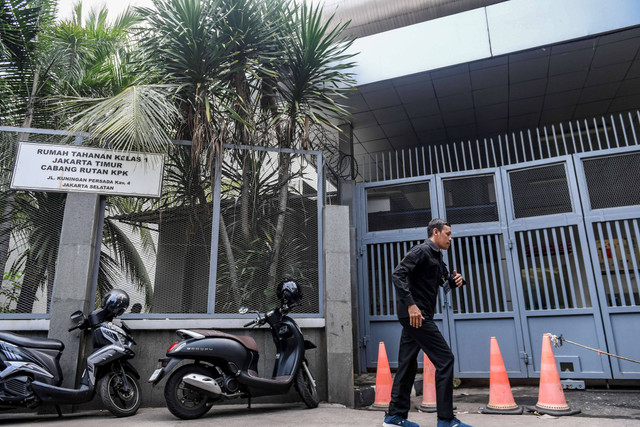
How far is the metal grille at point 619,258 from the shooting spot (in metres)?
5.30

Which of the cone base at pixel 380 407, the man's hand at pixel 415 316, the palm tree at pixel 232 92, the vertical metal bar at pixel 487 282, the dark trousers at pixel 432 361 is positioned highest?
the palm tree at pixel 232 92

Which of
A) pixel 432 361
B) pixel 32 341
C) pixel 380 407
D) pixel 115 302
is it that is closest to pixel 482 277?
pixel 380 407

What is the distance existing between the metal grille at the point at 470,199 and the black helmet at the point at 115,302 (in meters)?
4.36

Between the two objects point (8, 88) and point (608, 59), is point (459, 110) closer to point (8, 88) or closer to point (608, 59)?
point (608, 59)

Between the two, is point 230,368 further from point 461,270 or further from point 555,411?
point 461,270

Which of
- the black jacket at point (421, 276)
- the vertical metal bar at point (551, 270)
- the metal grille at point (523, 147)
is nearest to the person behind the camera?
the black jacket at point (421, 276)

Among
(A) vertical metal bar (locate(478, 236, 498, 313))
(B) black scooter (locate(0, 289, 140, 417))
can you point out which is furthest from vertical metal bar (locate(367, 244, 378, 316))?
(B) black scooter (locate(0, 289, 140, 417))

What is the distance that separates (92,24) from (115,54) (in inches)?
29.6

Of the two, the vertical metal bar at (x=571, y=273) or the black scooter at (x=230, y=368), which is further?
the vertical metal bar at (x=571, y=273)

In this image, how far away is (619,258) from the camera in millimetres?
5395

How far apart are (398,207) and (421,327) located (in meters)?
3.62

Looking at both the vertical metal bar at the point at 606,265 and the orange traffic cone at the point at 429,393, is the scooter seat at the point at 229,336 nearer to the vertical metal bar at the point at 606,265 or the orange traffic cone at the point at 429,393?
the orange traffic cone at the point at 429,393

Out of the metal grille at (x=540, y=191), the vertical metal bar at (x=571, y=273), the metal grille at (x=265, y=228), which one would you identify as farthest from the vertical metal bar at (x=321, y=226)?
the vertical metal bar at (x=571, y=273)

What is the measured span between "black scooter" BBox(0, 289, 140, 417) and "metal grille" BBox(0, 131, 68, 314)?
63cm
